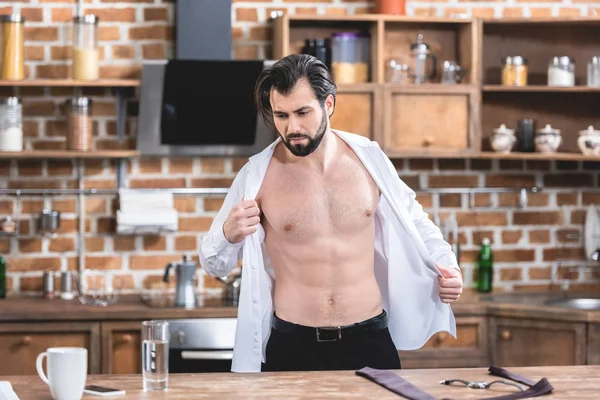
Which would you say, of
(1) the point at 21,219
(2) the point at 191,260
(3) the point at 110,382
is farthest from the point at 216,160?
(3) the point at 110,382

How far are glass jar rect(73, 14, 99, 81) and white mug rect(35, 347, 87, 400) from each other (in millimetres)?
2407

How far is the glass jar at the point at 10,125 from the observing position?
14.7ft

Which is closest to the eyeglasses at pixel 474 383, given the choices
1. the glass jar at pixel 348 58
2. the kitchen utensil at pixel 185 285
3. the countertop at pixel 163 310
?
the countertop at pixel 163 310

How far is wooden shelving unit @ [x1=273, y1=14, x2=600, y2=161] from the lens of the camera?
457 cm

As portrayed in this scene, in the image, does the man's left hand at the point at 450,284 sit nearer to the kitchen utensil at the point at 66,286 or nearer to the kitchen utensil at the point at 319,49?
the kitchen utensil at the point at 319,49

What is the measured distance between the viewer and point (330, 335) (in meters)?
3.17

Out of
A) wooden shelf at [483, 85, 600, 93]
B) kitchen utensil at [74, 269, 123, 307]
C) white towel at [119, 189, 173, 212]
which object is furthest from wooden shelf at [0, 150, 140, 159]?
wooden shelf at [483, 85, 600, 93]

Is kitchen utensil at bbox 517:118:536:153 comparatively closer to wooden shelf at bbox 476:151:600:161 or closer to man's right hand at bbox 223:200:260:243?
wooden shelf at bbox 476:151:600:161

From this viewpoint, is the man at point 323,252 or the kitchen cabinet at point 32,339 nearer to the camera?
the man at point 323,252

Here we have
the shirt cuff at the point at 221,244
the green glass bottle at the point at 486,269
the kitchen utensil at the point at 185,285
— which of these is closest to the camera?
the shirt cuff at the point at 221,244

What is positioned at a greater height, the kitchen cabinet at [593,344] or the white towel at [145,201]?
the white towel at [145,201]

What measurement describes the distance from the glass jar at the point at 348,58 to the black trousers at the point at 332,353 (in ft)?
5.54

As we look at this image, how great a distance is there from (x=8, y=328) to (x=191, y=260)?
961mm

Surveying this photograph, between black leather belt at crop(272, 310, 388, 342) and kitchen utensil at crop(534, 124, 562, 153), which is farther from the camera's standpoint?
kitchen utensil at crop(534, 124, 562, 153)
